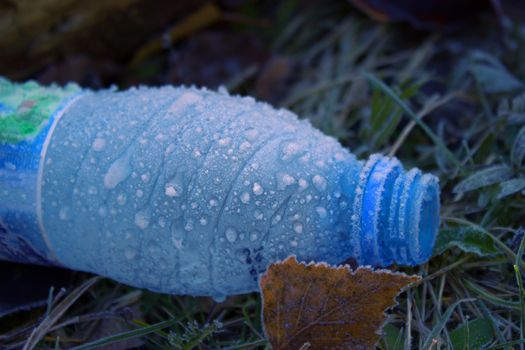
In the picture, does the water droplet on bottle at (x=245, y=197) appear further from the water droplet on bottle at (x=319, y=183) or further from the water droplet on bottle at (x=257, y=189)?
the water droplet on bottle at (x=319, y=183)

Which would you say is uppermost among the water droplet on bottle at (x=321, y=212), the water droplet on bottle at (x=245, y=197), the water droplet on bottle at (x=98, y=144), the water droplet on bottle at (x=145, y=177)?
the water droplet on bottle at (x=98, y=144)

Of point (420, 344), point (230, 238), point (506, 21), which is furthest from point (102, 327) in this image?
point (506, 21)

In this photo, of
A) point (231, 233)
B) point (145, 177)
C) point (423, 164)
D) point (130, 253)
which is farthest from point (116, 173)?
point (423, 164)

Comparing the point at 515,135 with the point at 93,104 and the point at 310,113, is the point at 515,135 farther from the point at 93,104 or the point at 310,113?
the point at 93,104

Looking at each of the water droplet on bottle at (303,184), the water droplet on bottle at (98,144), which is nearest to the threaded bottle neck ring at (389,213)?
the water droplet on bottle at (303,184)

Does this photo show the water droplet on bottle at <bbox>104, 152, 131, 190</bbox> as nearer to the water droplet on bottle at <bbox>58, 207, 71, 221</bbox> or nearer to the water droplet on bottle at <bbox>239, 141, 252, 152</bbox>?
the water droplet on bottle at <bbox>58, 207, 71, 221</bbox>

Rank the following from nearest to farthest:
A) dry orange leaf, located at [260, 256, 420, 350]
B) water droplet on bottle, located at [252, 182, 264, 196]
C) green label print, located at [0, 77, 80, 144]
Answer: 1. dry orange leaf, located at [260, 256, 420, 350]
2. water droplet on bottle, located at [252, 182, 264, 196]
3. green label print, located at [0, 77, 80, 144]


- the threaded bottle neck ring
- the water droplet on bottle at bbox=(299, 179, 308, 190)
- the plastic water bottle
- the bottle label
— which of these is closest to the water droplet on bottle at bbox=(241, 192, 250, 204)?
the plastic water bottle
